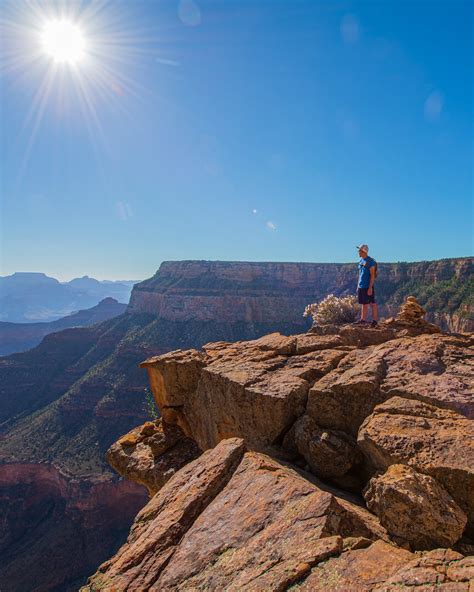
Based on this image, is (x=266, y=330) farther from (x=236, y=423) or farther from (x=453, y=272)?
(x=236, y=423)

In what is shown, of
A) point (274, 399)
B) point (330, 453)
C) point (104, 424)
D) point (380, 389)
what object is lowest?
point (104, 424)

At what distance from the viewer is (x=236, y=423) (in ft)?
26.6

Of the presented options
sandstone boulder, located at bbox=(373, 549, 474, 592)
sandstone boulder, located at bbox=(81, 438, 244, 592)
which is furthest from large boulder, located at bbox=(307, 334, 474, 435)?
sandstone boulder, located at bbox=(373, 549, 474, 592)

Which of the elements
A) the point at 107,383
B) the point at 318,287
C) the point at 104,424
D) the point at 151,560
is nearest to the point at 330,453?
the point at 151,560

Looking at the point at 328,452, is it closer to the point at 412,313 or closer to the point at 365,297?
the point at 412,313

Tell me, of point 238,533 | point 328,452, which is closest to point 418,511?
point 328,452

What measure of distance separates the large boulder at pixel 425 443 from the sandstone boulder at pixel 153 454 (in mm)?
6051

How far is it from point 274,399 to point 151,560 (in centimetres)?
346

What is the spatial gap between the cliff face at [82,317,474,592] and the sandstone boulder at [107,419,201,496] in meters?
0.45

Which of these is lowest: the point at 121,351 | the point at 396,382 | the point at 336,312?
the point at 121,351

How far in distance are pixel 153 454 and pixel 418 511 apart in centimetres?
801

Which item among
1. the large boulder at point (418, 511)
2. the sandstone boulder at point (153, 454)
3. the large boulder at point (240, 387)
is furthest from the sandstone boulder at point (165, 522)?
the sandstone boulder at point (153, 454)

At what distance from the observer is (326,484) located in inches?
232

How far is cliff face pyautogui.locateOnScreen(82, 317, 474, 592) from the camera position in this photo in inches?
144
